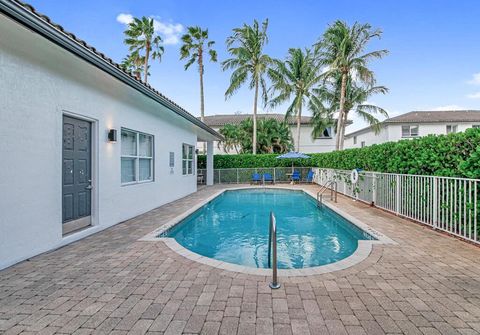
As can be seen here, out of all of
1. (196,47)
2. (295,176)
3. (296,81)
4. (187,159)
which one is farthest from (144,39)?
(295,176)

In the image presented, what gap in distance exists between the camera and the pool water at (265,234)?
5.14 m

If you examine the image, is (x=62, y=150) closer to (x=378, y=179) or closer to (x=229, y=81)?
(x=378, y=179)

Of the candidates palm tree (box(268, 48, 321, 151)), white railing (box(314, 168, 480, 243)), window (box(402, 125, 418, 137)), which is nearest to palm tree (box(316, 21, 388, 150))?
palm tree (box(268, 48, 321, 151))

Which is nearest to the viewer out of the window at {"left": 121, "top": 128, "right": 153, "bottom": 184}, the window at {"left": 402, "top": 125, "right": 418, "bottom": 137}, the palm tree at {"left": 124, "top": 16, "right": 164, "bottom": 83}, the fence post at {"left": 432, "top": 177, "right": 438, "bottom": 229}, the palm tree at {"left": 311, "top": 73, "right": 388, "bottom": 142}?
the fence post at {"left": 432, "top": 177, "right": 438, "bottom": 229}

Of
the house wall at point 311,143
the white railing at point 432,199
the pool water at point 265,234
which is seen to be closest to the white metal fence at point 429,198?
the white railing at point 432,199

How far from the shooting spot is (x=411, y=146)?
6.72 metres

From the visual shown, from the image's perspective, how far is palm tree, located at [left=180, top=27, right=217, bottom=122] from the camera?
71.2ft

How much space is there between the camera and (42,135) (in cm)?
429

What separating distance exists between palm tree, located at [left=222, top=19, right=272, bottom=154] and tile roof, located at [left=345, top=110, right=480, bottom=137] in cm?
1463

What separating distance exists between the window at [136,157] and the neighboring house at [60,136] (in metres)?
0.03

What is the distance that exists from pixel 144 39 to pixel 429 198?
79.2ft

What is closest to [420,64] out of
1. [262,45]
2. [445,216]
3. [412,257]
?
[262,45]

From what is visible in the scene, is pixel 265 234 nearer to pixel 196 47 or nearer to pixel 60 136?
pixel 60 136

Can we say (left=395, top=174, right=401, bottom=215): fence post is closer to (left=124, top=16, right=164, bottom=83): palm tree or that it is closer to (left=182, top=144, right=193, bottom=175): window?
(left=182, top=144, right=193, bottom=175): window
